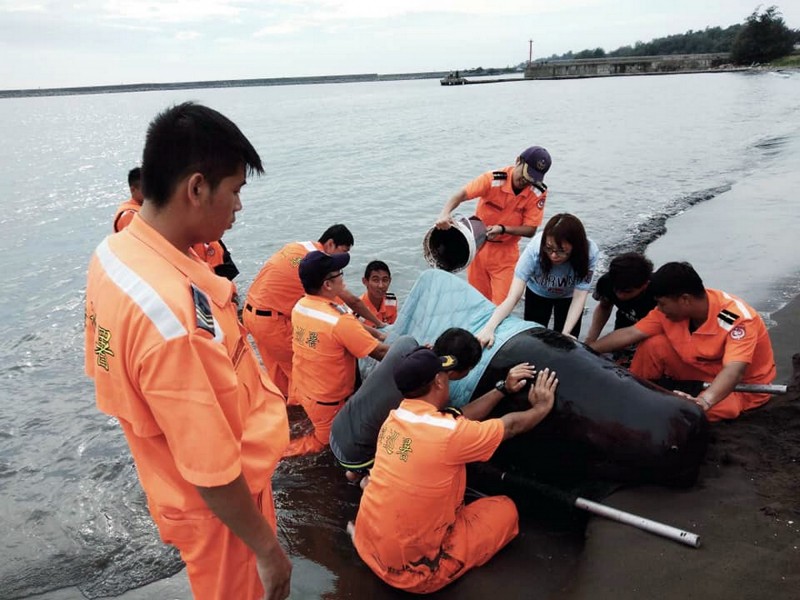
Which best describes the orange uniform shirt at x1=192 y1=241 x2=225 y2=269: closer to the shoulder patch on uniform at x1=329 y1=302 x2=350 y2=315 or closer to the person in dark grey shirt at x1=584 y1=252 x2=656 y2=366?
the shoulder patch on uniform at x1=329 y1=302 x2=350 y2=315

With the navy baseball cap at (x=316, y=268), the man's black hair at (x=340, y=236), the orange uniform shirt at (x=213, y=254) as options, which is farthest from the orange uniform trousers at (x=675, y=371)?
the orange uniform shirt at (x=213, y=254)

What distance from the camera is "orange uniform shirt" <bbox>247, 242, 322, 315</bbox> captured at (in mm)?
5316

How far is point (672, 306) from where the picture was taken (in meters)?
3.93

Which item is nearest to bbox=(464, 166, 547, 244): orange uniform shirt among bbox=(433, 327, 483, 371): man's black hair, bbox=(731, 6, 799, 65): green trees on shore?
bbox=(433, 327, 483, 371): man's black hair

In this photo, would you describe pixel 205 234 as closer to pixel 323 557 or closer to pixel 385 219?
pixel 323 557

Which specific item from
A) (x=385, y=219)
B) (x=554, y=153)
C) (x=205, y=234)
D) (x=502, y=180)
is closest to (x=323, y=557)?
(x=205, y=234)

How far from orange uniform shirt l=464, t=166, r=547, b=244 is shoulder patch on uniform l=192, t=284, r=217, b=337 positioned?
4527 mm

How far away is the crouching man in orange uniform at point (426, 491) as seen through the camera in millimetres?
2980

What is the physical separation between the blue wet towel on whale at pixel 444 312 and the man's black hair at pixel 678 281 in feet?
2.90

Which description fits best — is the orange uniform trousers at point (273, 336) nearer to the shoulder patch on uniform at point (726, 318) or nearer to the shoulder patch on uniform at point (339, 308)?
the shoulder patch on uniform at point (339, 308)

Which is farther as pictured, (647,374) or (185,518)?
(647,374)

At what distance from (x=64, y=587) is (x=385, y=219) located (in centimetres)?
1209

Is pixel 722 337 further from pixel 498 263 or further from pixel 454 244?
pixel 454 244

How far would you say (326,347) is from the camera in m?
4.46
